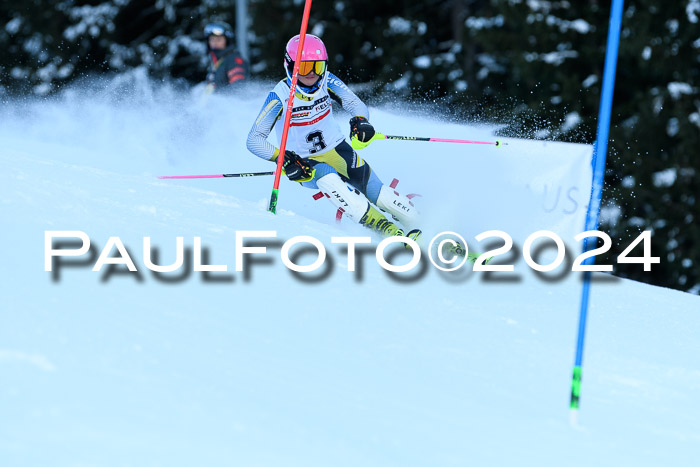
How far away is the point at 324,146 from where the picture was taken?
632 centimetres

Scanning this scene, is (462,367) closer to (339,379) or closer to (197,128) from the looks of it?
(339,379)

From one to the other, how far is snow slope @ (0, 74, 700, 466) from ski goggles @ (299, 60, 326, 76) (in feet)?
2.70

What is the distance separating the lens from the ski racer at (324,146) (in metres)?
5.94

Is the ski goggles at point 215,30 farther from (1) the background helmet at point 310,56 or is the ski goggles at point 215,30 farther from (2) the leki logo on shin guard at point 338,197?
(2) the leki logo on shin guard at point 338,197

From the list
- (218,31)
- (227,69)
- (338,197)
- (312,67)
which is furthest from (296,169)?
(218,31)

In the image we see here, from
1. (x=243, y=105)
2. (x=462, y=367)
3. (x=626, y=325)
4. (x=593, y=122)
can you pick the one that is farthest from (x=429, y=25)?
(x=462, y=367)

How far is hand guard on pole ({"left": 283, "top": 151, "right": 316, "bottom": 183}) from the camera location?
5.88m

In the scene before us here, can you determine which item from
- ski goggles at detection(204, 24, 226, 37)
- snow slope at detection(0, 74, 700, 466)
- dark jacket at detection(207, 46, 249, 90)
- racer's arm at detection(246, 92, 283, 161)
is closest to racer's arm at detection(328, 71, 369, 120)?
racer's arm at detection(246, 92, 283, 161)

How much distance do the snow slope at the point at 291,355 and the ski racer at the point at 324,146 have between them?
0.24 meters

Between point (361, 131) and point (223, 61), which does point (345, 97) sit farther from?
point (223, 61)

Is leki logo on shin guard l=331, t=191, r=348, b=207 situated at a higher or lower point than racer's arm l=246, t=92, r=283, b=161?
lower

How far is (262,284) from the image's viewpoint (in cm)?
448

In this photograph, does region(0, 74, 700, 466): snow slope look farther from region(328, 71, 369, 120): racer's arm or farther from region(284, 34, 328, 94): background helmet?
region(284, 34, 328, 94): background helmet

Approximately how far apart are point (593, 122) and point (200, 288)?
8792mm
